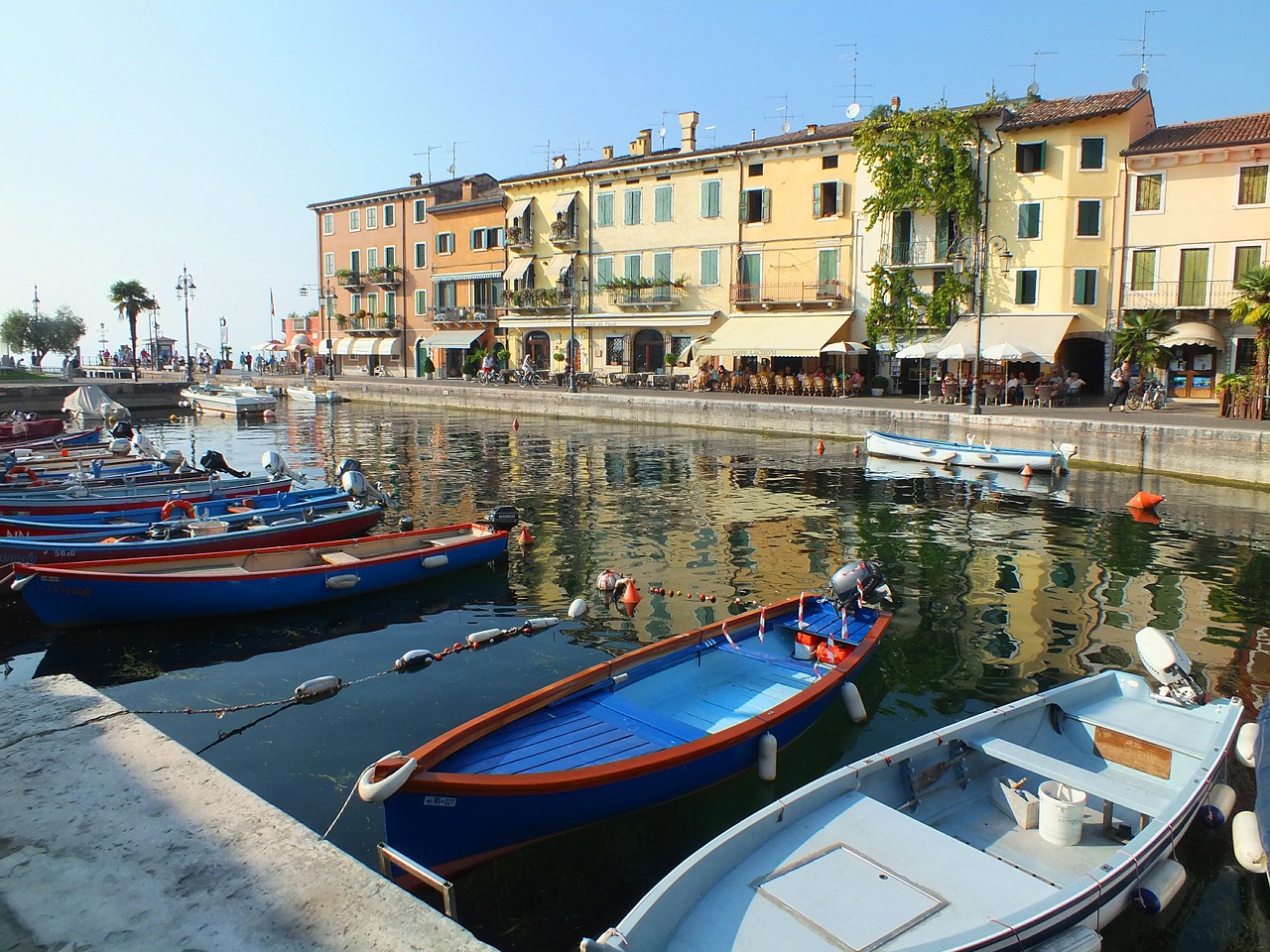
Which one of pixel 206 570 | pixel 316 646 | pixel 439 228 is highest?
pixel 439 228

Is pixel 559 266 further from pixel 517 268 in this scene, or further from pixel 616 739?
pixel 616 739

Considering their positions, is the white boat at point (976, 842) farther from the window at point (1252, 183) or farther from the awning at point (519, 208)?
the awning at point (519, 208)

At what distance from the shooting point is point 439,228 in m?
59.2

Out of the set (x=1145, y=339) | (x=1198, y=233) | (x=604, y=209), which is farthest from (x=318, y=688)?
(x=604, y=209)

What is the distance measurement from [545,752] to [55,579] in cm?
751

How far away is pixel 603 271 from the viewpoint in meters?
50.5

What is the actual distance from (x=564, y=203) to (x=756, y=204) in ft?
39.2

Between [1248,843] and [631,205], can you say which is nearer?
[1248,843]

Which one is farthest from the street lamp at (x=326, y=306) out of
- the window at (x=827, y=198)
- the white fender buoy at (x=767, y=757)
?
the white fender buoy at (x=767, y=757)

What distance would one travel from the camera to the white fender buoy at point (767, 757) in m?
7.97

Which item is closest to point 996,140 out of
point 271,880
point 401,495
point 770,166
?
point 770,166

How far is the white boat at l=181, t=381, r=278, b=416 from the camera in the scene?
1852 inches

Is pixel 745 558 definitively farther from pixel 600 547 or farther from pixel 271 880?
pixel 271 880

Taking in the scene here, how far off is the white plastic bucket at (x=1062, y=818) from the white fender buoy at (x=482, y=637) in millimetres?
6851
